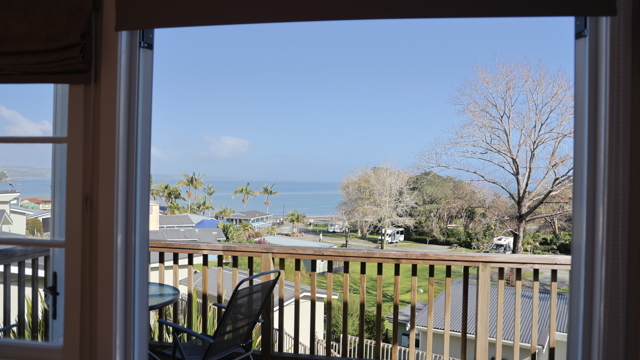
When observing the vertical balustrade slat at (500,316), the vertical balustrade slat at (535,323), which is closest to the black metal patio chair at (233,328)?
the vertical balustrade slat at (500,316)

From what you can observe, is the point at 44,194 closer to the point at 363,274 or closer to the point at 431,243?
the point at 363,274

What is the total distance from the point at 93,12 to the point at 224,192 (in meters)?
11.1

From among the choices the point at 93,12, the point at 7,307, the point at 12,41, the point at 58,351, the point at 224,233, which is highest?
the point at 93,12

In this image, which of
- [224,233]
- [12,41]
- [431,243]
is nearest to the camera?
[12,41]

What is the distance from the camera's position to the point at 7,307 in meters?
1.85

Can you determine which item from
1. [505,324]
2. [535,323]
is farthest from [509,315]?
[535,323]

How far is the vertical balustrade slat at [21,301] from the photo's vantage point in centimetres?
183

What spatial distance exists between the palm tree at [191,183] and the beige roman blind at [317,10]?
35.1ft

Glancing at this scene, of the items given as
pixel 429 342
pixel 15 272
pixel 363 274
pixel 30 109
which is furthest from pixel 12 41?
pixel 429 342

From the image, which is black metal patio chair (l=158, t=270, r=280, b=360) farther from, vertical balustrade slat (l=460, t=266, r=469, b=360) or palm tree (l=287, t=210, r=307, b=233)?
palm tree (l=287, t=210, r=307, b=233)

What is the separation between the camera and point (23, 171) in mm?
1798

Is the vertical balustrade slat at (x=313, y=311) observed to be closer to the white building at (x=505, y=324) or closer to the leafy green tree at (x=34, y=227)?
the leafy green tree at (x=34, y=227)

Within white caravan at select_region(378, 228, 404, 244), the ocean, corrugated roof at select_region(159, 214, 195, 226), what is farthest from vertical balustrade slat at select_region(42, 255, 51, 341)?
corrugated roof at select_region(159, 214, 195, 226)

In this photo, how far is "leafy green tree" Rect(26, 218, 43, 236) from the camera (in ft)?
5.90
